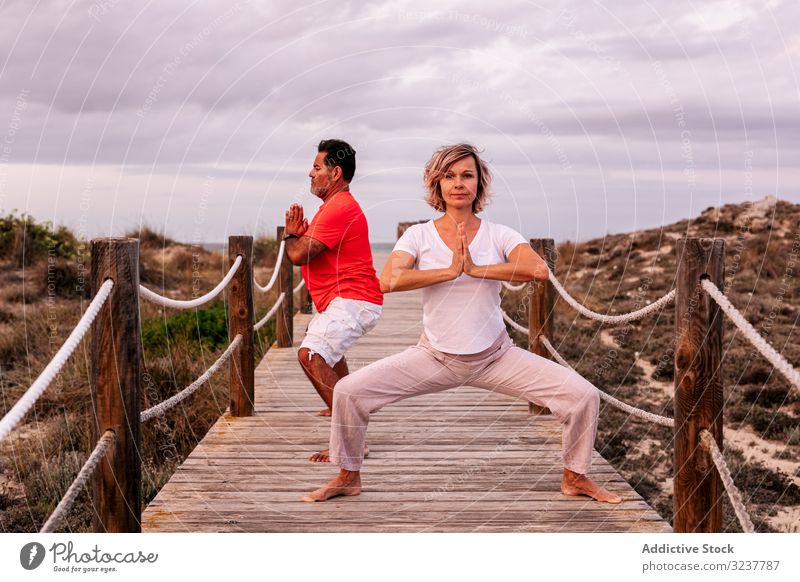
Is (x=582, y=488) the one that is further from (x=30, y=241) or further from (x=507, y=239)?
(x=30, y=241)

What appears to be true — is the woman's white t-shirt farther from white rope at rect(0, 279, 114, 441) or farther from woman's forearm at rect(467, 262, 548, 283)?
white rope at rect(0, 279, 114, 441)

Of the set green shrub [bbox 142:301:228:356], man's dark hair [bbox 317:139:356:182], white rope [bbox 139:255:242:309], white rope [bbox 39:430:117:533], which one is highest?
man's dark hair [bbox 317:139:356:182]

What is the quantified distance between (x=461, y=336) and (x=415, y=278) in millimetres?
352

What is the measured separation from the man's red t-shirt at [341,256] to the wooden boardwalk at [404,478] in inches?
36.6

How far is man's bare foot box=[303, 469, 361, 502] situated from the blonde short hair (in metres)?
1.36

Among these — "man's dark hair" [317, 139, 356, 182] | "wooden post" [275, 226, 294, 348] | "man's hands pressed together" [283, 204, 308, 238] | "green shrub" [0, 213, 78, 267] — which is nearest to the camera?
"man's hands pressed together" [283, 204, 308, 238]

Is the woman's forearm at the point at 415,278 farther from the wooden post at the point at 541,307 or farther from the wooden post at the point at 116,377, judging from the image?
the wooden post at the point at 541,307

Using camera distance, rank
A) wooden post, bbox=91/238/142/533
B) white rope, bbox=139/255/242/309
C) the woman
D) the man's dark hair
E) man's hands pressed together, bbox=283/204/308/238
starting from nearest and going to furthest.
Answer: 1. wooden post, bbox=91/238/142/533
2. white rope, bbox=139/255/242/309
3. the woman
4. man's hands pressed together, bbox=283/204/308/238
5. the man's dark hair

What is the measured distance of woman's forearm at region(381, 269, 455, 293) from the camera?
3.82 m

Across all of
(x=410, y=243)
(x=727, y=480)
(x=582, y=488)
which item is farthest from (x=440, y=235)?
(x=727, y=480)

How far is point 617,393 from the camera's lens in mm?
9367

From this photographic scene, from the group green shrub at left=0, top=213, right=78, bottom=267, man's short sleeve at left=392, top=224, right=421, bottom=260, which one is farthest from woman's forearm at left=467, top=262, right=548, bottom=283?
green shrub at left=0, top=213, right=78, bottom=267

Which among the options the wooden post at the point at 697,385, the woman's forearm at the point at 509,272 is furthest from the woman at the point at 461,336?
the wooden post at the point at 697,385

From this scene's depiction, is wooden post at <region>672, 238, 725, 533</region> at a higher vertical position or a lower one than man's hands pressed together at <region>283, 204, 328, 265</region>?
lower
